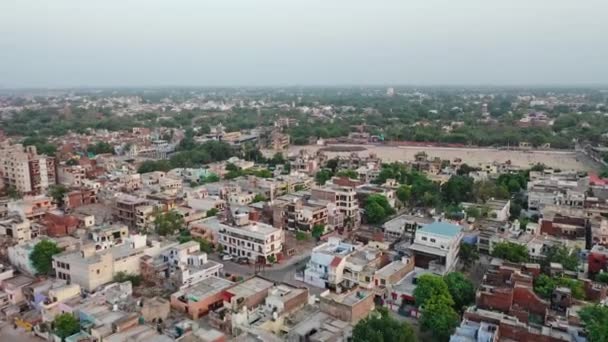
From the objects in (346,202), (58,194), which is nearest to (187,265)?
(346,202)

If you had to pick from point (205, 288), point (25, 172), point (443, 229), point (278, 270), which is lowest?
point (278, 270)

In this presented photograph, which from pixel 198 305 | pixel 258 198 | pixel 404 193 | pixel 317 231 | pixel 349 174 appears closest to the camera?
pixel 198 305

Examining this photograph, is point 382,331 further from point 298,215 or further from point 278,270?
point 298,215

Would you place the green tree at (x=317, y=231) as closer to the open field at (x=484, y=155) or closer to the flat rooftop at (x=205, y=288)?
the flat rooftop at (x=205, y=288)

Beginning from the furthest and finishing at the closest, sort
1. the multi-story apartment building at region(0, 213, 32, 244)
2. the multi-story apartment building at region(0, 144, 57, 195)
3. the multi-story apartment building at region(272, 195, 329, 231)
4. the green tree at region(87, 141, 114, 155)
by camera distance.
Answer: the green tree at region(87, 141, 114, 155)
the multi-story apartment building at region(0, 144, 57, 195)
the multi-story apartment building at region(272, 195, 329, 231)
the multi-story apartment building at region(0, 213, 32, 244)

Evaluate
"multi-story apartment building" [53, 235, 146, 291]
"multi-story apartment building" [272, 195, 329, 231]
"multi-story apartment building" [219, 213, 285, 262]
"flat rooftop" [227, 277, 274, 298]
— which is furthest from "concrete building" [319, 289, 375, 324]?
"multi-story apartment building" [272, 195, 329, 231]

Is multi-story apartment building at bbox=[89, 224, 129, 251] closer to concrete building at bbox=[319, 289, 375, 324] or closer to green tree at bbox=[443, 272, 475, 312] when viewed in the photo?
concrete building at bbox=[319, 289, 375, 324]

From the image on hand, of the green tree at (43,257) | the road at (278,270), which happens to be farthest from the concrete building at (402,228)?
the green tree at (43,257)
